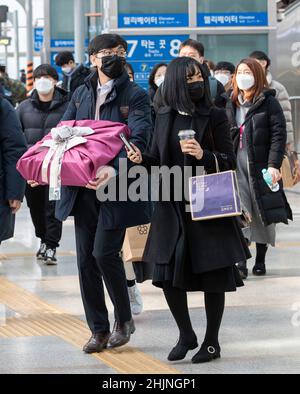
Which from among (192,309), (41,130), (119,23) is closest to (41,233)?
(41,130)

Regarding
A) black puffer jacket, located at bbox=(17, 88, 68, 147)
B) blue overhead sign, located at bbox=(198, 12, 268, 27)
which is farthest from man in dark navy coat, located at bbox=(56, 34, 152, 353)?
blue overhead sign, located at bbox=(198, 12, 268, 27)

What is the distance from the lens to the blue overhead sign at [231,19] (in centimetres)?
1966

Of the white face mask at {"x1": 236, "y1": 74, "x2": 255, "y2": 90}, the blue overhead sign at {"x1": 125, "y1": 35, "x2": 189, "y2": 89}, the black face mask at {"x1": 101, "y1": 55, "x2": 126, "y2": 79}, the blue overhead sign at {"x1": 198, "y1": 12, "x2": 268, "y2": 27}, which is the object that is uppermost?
the blue overhead sign at {"x1": 198, "y1": 12, "x2": 268, "y2": 27}

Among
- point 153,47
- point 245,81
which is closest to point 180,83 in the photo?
point 245,81

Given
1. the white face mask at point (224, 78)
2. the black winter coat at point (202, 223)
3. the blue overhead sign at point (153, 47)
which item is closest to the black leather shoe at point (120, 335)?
the black winter coat at point (202, 223)

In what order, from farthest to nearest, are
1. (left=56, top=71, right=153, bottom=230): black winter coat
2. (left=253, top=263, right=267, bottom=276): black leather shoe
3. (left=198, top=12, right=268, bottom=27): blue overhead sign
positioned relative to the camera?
(left=198, top=12, right=268, bottom=27): blue overhead sign
(left=253, top=263, right=267, bottom=276): black leather shoe
(left=56, top=71, right=153, bottom=230): black winter coat

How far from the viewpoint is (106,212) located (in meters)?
6.60

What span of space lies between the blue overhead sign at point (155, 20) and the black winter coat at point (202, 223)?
13500 mm

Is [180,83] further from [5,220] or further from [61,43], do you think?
[61,43]

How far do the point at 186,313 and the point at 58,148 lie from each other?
1.21 meters

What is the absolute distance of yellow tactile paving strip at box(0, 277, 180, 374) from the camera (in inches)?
250

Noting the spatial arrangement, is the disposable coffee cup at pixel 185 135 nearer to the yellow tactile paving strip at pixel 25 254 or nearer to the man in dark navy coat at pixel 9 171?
the man in dark navy coat at pixel 9 171

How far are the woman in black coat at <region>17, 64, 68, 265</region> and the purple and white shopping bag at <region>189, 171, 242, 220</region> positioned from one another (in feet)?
15.7

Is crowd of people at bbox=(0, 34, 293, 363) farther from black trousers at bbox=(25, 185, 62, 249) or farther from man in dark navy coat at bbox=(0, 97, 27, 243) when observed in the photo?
black trousers at bbox=(25, 185, 62, 249)
